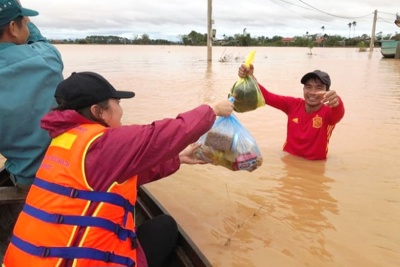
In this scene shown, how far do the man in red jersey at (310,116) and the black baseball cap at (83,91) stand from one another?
2.82 m

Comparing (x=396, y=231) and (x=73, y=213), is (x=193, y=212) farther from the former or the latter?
(x=73, y=213)

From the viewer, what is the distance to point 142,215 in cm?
302

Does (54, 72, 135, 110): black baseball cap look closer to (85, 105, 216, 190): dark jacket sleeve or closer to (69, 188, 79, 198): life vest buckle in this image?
(85, 105, 216, 190): dark jacket sleeve

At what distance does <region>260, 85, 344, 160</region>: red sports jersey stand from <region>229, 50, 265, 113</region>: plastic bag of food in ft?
4.80

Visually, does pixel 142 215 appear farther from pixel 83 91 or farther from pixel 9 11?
pixel 9 11

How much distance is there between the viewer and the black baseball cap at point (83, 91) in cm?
173

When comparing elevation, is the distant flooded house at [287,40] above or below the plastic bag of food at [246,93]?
above

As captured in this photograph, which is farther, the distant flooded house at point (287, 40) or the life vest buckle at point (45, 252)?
the distant flooded house at point (287, 40)

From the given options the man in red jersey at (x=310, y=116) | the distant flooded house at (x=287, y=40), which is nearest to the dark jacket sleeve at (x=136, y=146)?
the man in red jersey at (x=310, y=116)

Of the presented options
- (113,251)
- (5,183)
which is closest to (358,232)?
(113,251)

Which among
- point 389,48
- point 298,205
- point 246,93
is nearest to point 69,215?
point 246,93

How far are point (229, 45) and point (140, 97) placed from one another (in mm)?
64712

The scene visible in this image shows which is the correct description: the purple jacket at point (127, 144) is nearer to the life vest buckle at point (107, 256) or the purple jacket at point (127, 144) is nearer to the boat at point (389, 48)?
the life vest buckle at point (107, 256)

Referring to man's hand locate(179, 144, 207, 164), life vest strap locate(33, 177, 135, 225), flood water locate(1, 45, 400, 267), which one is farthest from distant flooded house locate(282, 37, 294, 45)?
life vest strap locate(33, 177, 135, 225)
